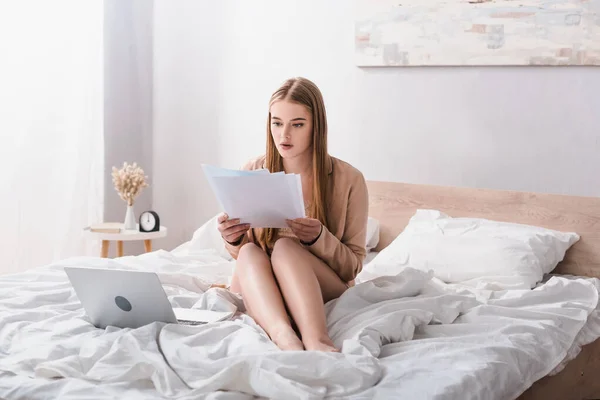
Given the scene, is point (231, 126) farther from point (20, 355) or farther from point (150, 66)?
point (20, 355)

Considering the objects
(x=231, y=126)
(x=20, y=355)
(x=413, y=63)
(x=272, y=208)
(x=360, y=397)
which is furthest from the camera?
(x=231, y=126)

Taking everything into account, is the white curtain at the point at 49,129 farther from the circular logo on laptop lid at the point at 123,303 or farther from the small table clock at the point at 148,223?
the circular logo on laptop lid at the point at 123,303

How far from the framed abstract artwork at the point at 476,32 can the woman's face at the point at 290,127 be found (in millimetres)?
1071

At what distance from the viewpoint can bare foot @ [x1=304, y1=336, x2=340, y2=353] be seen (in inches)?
74.9

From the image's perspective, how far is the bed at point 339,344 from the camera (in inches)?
65.5

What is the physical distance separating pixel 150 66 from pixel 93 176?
666mm

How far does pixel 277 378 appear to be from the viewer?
64.0 inches

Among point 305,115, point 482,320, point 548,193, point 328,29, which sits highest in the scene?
point 328,29

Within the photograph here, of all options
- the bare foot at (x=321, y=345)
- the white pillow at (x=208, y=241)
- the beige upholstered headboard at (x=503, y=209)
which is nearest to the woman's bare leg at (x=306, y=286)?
the bare foot at (x=321, y=345)

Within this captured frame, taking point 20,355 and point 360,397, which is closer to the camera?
point 360,397

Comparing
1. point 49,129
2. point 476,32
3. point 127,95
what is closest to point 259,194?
point 476,32

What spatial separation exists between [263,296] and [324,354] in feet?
1.29

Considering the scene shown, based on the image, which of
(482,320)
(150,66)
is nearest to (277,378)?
(482,320)

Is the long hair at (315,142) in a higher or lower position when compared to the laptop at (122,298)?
higher
